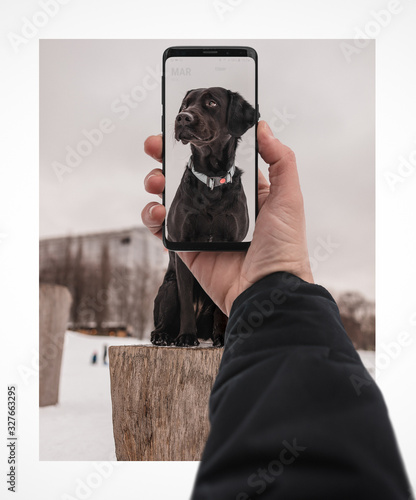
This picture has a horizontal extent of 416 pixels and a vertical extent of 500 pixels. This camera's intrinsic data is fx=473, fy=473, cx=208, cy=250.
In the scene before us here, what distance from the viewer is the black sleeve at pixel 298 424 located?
0.87 feet

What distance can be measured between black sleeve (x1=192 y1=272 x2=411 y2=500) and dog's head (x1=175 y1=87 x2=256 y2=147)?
490mm

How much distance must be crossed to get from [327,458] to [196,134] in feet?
2.02

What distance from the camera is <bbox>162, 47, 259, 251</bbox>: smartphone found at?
764mm

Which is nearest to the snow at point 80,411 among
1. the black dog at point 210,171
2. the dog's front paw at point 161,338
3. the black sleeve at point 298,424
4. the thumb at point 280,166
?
the dog's front paw at point 161,338

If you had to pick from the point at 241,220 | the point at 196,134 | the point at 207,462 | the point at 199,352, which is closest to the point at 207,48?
the point at 196,134

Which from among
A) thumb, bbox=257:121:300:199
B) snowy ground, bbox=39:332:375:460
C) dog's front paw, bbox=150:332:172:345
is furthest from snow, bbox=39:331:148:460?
thumb, bbox=257:121:300:199

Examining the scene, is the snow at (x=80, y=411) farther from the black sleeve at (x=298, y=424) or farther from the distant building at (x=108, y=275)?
the black sleeve at (x=298, y=424)

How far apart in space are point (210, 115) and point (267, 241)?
280mm

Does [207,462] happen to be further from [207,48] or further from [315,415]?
[207,48]

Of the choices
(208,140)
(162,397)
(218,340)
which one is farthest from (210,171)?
(162,397)

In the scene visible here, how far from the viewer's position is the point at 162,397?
3.49ft

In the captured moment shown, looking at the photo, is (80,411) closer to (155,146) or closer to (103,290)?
(103,290)

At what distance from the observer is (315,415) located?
0.30 m

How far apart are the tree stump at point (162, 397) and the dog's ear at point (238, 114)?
1.60 ft
